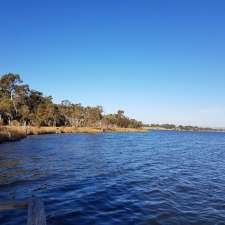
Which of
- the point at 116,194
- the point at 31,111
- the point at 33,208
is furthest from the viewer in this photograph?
the point at 31,111

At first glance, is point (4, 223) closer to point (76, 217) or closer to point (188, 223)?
point (76, 217)

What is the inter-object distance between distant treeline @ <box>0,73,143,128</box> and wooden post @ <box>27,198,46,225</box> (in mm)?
81396

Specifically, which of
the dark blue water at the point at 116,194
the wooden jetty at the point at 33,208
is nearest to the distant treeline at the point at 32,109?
the dark blue water at the point at 116,194

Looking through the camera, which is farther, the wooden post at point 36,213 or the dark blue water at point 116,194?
the dark blue water at point 116,194

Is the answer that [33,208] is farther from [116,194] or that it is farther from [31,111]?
[31,111]

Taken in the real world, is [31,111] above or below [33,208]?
above

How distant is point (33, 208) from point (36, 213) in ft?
0.68

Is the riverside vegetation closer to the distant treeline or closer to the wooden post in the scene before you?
the distant treeline

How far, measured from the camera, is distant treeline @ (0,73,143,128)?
355 feet

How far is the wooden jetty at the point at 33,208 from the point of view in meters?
4.40

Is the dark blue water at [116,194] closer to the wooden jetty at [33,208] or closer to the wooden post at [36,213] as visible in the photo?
the wooden jetty at [33,208]

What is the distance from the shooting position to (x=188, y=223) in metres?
11.9

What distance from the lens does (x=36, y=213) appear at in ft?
15.2

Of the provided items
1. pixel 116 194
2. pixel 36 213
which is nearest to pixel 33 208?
pixel 36 213
